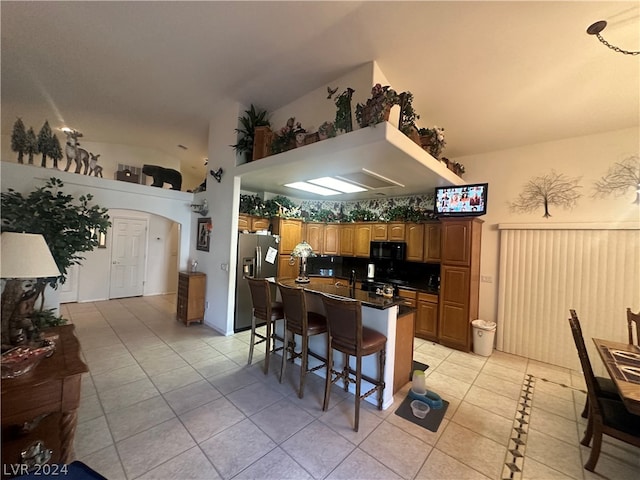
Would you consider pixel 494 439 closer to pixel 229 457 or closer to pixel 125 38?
pixel 229 457

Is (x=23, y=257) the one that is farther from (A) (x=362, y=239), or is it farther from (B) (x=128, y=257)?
(B) (x=128, y=257)

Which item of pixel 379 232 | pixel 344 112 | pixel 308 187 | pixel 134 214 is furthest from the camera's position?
pixel 134 214

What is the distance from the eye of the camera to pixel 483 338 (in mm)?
3727

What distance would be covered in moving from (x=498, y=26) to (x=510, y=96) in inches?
41.9

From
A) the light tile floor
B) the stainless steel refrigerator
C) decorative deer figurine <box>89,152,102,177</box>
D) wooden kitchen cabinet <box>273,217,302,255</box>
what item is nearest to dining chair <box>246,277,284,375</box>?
the light tile floor

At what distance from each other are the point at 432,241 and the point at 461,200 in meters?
0.84

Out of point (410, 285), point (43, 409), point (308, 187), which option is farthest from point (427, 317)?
point (43, 409)

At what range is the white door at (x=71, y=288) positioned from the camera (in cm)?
552

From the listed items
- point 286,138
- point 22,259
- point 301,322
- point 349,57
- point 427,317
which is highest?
point 349,57

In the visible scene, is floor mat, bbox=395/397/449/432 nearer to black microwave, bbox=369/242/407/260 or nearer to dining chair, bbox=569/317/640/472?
dining chair, bbox=569/317/640/472

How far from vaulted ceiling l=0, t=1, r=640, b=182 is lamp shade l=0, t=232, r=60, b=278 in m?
2.24

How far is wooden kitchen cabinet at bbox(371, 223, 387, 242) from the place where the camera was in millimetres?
5003

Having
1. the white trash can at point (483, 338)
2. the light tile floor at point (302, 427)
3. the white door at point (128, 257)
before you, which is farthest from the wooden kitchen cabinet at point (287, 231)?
the white door at point (128, 257)

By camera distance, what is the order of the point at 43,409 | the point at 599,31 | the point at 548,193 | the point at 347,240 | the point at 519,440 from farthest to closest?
the point at 347,240, the point at 548,193, the point at 519,440, the point at 599,31, the point at 43,409
